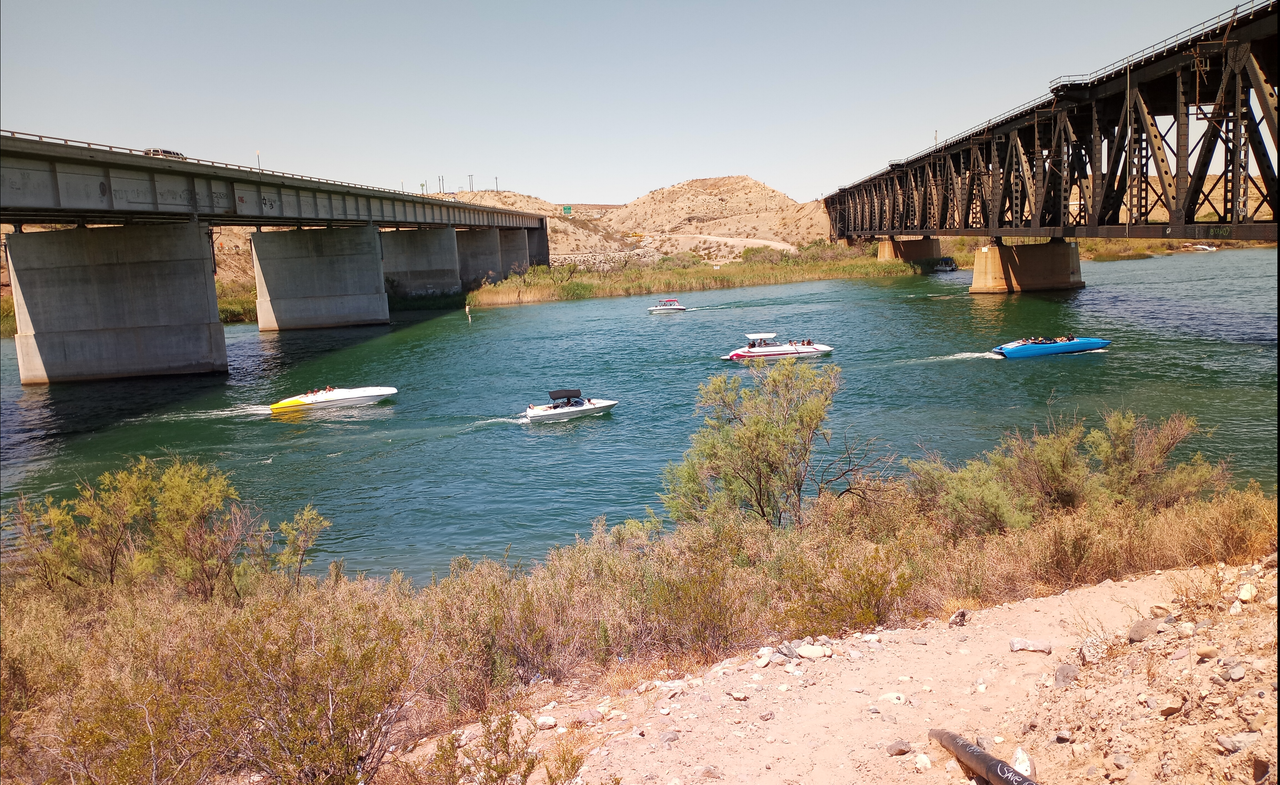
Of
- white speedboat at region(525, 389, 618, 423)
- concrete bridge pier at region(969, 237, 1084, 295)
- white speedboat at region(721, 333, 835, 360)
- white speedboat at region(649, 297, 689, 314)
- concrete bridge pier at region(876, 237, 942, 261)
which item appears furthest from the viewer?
concrete bridge pier at region(876, 237, 942, 261)

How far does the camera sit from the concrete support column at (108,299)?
4619 centimetres

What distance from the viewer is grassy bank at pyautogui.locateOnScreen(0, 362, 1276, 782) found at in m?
8.55

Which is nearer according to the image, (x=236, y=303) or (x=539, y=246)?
(x=236, y=303)

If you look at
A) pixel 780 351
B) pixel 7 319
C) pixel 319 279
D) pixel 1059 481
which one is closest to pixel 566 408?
pixel 780 351

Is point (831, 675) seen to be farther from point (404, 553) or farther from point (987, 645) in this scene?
point (404, 553)

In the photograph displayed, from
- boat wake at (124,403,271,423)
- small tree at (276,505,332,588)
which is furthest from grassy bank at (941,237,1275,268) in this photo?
small tree at (276,505,332,588)

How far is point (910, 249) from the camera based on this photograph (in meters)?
108

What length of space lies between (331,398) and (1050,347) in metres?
35.0

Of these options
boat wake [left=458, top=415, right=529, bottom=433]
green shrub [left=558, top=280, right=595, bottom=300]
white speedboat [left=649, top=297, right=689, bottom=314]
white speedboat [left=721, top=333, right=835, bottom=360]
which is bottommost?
boat wake [left=458, top=415, right=529, bottom=433]

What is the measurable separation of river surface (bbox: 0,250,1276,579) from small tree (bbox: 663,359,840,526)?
398cm

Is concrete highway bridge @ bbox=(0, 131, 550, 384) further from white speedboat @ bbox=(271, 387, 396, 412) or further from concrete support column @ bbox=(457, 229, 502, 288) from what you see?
concrete support column @ bbox=(457, 229, 502, 288)

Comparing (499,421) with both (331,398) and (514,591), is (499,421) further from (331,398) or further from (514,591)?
(514,591)

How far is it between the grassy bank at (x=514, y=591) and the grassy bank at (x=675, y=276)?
75528 millimetres

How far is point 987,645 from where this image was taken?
9.63 metres
